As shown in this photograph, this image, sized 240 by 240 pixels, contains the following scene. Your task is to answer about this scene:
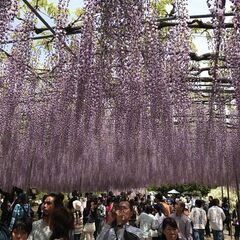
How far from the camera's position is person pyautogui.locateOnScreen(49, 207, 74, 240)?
290cm

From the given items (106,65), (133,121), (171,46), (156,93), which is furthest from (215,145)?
(106,65)

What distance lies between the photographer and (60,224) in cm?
294

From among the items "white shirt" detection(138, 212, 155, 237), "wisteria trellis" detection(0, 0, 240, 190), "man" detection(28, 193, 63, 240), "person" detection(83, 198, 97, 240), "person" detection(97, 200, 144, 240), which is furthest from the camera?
"person" detection(83, 198, 97, 240)

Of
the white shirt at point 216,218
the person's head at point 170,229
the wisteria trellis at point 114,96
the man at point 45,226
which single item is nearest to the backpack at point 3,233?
the man at point 45,226

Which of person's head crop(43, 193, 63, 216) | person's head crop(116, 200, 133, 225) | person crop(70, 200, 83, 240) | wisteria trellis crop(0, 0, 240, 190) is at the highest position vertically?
wisteria trellis crop(0, 0, 240, 190)

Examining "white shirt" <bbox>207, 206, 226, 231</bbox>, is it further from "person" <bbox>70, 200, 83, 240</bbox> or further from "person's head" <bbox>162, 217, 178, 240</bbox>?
"person's head" <bbox>162, 217, 178, 240</bbox>

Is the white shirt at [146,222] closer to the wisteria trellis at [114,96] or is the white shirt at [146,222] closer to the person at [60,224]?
the wisteria trellis at [114,96]

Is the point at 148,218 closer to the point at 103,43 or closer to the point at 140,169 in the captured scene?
the point at 103,43

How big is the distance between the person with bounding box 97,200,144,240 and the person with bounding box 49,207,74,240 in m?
0.31

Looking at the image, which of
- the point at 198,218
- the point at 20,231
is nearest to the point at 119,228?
the point at 20,231

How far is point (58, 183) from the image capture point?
642 inches

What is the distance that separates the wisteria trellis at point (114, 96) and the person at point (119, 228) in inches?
102

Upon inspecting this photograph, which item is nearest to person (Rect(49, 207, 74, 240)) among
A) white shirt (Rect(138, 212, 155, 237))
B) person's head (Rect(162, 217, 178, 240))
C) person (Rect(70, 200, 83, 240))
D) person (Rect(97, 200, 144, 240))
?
person (Rect(97, 200, 144, 240))

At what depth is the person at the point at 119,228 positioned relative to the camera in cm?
306
